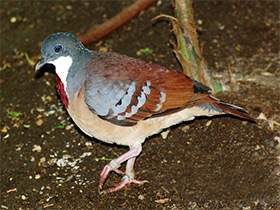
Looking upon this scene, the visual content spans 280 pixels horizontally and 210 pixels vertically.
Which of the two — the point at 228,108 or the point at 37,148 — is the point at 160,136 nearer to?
the point at 228,108

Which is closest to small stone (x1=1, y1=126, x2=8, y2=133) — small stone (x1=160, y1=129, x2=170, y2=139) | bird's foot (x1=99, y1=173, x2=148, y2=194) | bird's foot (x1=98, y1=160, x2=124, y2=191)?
bird's foot (x1=98, y1=160, x2=124, y2=191)

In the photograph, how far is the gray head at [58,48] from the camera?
4.25 meters

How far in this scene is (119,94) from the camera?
4.13 meters

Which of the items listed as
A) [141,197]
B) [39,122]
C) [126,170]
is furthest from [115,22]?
[141,197]

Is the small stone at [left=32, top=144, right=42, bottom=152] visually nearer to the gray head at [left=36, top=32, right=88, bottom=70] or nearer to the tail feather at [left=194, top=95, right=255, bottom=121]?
the gray head at [left=36, top=32, right=88, bottom=70]

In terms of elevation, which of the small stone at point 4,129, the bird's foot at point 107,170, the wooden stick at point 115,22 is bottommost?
the bird's foot at point 107,170

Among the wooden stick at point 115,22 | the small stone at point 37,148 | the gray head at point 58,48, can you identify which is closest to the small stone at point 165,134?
the gray head at point 58,48

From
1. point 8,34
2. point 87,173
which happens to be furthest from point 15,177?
point 8,34

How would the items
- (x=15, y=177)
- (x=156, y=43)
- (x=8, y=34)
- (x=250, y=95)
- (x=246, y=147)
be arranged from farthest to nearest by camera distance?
(x=8, y=34), (x=156, y=43), (x=250, y=95), (x=15, y=177), (x=246, y=147)

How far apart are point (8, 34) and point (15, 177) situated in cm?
325

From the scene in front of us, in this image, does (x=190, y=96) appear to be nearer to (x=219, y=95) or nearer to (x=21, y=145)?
(x=219, y=95)

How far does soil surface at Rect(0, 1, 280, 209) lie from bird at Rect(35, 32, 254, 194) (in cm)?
39

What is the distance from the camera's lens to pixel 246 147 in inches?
181

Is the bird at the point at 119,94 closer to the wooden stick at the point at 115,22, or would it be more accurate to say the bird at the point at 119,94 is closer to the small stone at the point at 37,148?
the small stone at the point at 37,148
